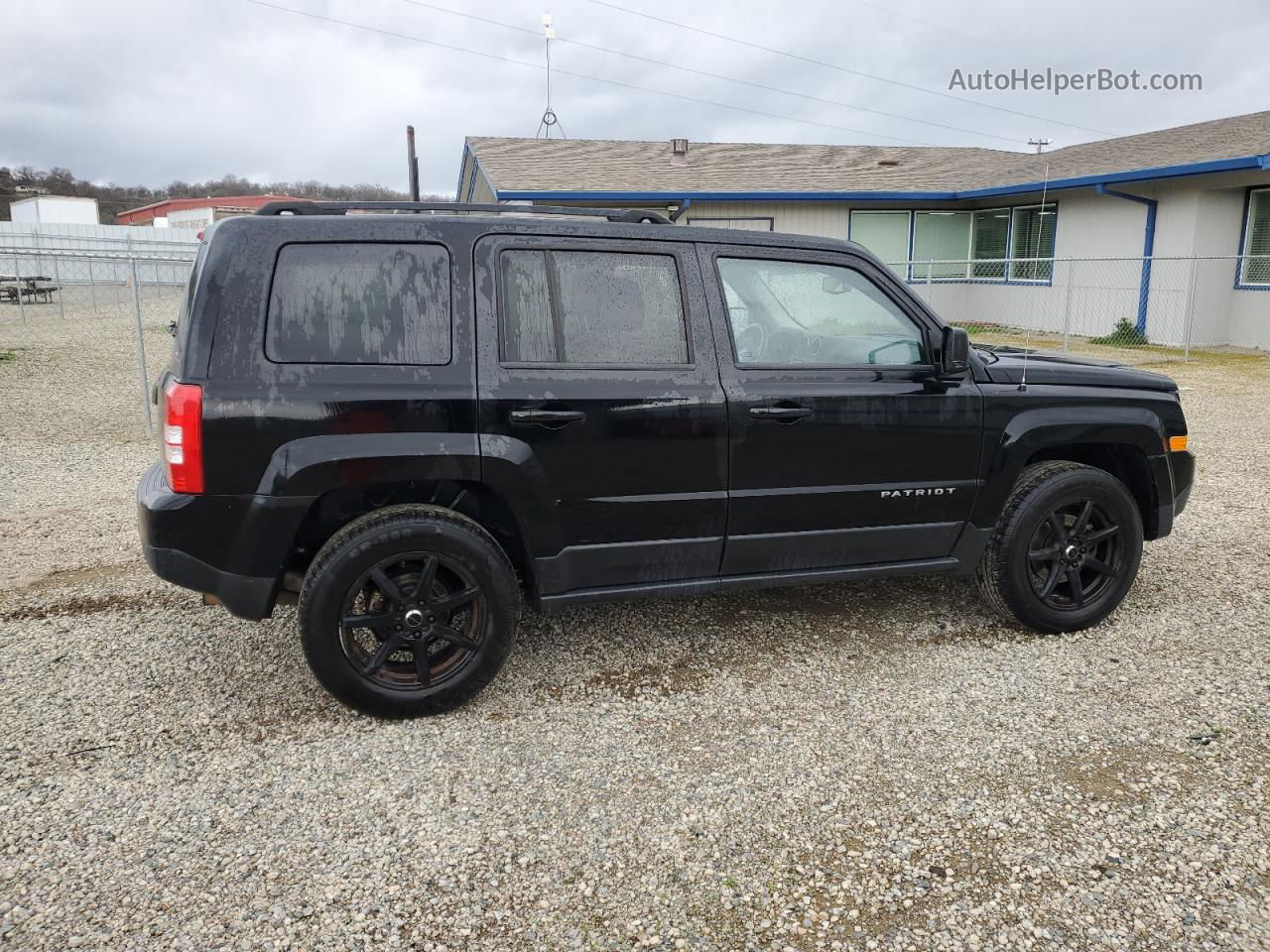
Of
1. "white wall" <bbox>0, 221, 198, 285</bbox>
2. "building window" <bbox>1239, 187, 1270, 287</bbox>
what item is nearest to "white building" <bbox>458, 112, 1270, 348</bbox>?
"building window" <bbox>1239, 187, 1270, 287</bbox>

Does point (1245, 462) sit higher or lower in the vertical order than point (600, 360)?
lower

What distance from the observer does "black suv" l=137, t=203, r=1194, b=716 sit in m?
3.24

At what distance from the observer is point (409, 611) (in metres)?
3.38

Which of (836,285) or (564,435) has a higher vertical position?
(836,285)

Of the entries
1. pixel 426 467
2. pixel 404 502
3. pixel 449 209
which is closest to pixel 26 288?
pixel 449 209

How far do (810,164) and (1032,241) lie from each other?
577 cm

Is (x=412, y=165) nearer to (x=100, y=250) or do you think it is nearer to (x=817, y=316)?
(x=817, y=316)

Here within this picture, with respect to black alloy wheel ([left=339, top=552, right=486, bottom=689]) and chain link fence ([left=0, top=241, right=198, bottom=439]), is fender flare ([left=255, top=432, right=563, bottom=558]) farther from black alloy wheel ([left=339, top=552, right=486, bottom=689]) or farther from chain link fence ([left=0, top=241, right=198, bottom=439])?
chain link fence ([left=0, top=241, right=198, bottom=439])

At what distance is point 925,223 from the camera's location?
2164cm

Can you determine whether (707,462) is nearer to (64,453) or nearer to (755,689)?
(755,689)

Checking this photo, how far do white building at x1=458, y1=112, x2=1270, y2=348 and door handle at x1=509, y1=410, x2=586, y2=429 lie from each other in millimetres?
12376

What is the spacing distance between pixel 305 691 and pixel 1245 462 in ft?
25.9

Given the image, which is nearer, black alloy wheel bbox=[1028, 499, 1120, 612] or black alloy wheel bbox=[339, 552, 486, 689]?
black alloy wheel bbox=[339, 552, 486, 689]

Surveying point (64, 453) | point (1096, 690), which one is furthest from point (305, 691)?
point (64, 453)
